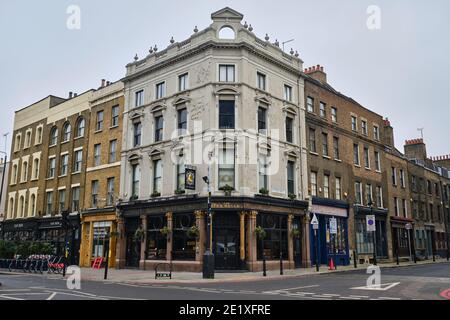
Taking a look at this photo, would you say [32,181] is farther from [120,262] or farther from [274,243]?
[274,243]

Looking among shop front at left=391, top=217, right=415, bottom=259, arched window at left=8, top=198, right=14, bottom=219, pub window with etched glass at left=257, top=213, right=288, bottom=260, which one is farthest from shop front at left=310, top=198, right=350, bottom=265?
arched window at left=8, top=198, right=14, bottom=219

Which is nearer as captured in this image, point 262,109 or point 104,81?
point 262,109

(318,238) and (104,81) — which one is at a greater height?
(104,81)

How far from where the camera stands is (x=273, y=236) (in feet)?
89.4

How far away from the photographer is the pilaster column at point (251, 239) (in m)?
24.9

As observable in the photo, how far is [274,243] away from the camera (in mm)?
27250

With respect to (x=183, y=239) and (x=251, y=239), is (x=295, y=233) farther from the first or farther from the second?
(x=183, y=239)

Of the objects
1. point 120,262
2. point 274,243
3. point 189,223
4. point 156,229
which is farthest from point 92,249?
point 274,243

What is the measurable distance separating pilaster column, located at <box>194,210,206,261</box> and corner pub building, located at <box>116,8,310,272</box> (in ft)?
0.20

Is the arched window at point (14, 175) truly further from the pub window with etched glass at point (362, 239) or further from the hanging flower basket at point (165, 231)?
the pub window with etched glass at point (362, 239)

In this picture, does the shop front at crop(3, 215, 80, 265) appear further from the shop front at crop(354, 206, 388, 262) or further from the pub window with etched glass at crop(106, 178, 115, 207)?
the shop front at crop(354, 206, 388, 262)

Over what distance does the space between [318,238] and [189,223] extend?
10.6m

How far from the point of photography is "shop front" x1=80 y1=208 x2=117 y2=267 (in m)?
31.7
